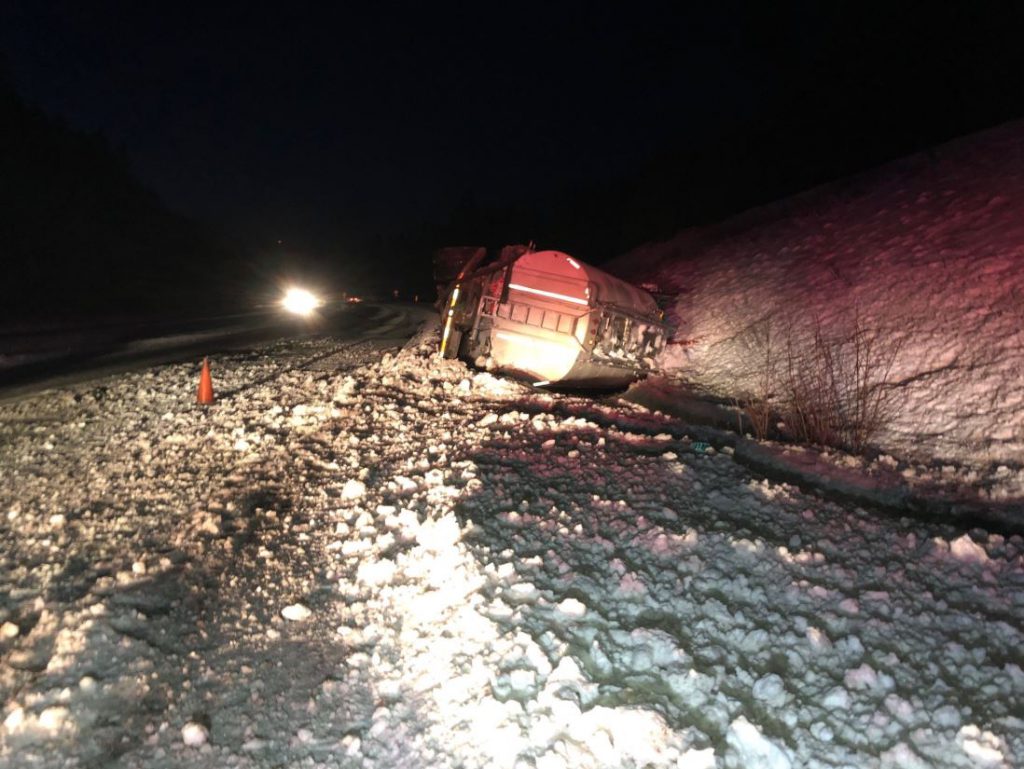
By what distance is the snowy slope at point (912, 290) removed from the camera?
5918 mm

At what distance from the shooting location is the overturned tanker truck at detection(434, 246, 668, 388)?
8617 mm

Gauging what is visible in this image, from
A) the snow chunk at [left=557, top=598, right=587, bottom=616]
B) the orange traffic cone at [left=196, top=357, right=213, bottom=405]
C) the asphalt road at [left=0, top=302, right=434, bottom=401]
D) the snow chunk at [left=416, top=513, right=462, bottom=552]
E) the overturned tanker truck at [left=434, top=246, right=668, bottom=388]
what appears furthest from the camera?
the asphalt road at [left=0, top=302, right=434, bottom=401]

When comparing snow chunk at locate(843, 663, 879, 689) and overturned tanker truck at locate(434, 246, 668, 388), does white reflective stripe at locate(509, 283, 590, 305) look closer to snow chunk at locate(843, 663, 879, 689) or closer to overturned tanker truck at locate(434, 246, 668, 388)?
A: overturned tanker truck at locate(434, 246, 668, 388)

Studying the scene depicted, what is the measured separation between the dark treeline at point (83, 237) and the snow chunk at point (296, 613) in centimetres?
1402

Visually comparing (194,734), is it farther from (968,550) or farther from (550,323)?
(550,323)

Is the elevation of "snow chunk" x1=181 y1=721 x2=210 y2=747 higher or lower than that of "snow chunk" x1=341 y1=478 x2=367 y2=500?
lower

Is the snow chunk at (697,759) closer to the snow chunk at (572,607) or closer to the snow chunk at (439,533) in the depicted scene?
the snow chunk at (572,607)

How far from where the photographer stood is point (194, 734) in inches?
116

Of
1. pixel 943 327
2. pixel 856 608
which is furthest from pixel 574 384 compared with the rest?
pixel 856 608

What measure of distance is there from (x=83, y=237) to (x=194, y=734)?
25.4 metres

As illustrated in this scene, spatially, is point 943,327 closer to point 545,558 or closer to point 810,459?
point 810,459

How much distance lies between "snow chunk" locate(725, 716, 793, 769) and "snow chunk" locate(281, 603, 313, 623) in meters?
2.36

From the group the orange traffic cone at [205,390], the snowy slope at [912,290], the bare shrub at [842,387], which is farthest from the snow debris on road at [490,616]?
the snowy slope at [912,290]

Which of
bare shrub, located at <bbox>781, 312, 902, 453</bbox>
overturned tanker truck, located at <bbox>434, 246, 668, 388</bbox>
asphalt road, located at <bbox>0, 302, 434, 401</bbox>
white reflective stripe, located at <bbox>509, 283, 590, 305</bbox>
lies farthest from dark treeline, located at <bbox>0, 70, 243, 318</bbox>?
bare shrub, located at <bbox>781, 312, 902, 453</bbox>
